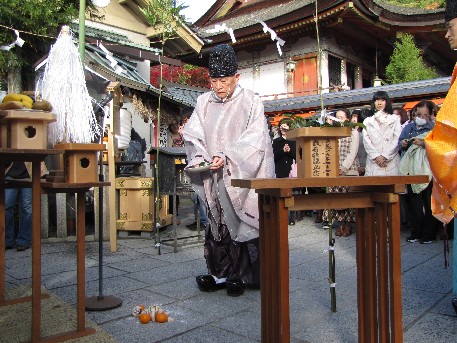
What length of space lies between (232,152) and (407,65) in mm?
12260

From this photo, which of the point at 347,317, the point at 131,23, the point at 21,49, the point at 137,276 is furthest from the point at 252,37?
the point at 347,317

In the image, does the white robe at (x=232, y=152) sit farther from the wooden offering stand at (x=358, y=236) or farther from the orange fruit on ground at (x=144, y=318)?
the wooden offering stand at (x=358, y=236)

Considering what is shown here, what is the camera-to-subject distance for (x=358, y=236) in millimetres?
2336

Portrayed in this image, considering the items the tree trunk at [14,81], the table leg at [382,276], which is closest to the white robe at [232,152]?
the table leg at [382,276]

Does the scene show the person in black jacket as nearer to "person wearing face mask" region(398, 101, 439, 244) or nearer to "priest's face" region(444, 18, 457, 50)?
"person wearing face mask" region(398, 101, 439, 244)

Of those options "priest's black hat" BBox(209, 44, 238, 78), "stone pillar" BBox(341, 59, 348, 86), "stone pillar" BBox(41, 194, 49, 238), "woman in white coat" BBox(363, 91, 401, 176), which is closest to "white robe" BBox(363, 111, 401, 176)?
"woman in white coat" BBox(363, 91, 401, 176)

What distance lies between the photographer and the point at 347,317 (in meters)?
Answer: 3.11

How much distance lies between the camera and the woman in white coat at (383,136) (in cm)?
600

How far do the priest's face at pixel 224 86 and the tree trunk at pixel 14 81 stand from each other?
572 centimetres

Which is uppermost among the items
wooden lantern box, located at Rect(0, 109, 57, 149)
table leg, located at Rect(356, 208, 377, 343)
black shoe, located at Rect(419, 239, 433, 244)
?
wooden lantern box, located at Rect(0, 109, 57, 149)

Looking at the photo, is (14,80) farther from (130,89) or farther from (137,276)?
(137,276)

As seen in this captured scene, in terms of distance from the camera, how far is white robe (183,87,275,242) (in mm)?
3576

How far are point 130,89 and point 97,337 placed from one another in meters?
5.20

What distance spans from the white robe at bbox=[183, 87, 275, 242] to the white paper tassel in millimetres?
1031
